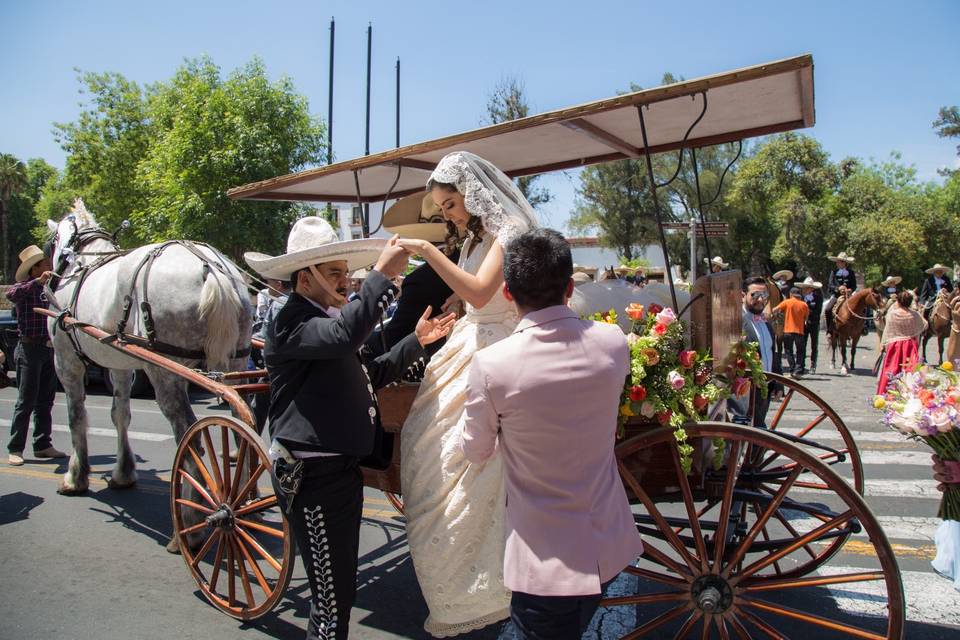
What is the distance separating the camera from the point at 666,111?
322cm

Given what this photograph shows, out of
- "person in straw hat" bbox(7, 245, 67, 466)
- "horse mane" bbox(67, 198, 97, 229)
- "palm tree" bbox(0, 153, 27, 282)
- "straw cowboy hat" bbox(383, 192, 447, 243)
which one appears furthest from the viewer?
"palm tree" bbox(0, 153, 27, 282)

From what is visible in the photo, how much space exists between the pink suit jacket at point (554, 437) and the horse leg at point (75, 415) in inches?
191

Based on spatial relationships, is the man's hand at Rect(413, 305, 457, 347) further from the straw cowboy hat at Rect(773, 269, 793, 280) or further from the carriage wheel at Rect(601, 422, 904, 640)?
Result: the straw cowboy hat at Rect(773, 269, 793, 280)

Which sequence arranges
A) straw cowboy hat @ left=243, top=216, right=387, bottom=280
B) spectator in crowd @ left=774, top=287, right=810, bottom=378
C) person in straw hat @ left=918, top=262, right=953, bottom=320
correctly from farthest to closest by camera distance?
person in straw hat @ left=918, top=262, right=953, bottom=320, spectator in crowd @ left=774, top=287, right=810, bottom=378, straw cowboy hat @ left=243, top=216, right=387, bottom=280

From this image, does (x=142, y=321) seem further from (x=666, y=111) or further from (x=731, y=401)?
(x=731, y=401)

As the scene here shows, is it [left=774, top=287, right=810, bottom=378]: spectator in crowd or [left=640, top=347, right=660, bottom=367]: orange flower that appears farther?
[left=774, top=287, right=810, bottom=378]: spectator in crowd

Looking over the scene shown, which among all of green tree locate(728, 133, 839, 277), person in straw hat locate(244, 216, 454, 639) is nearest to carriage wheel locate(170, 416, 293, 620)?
person in straw hat locate(244, 216, 454, 639)

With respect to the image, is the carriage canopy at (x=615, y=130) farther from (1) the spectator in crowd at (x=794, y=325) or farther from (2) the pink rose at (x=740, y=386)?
(1) the spectator in crowd at (x=794, y=325)

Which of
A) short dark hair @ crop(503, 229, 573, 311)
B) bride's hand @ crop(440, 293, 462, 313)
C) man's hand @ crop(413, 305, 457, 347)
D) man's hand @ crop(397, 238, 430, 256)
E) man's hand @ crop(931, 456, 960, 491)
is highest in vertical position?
man's hand @ crop(397, 238, 430, 256)

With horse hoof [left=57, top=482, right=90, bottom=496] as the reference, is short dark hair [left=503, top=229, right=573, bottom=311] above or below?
above

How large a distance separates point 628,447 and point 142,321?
3.53m

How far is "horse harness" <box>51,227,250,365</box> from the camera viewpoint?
4.54m

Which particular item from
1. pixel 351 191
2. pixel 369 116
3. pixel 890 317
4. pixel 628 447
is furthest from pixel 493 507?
pixel 369 116

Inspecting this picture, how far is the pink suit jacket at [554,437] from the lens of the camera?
1929mm
